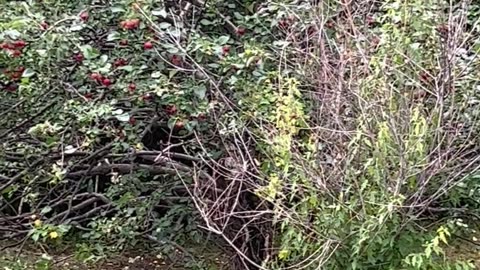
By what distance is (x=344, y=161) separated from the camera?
3.09 metres

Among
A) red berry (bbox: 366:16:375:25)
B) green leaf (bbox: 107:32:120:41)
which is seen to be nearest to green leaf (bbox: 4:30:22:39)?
green leaf (bbox: 107:32:120:41)

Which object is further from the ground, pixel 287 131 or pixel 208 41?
pixel 208 41

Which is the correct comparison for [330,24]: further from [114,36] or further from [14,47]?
[14,47]

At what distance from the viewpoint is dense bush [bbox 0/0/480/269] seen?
298 cm

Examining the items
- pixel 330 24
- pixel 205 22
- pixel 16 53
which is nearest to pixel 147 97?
pixel 205 22

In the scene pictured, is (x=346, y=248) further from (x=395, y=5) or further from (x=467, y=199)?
(x=395, y=5)

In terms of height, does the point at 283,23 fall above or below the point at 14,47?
below

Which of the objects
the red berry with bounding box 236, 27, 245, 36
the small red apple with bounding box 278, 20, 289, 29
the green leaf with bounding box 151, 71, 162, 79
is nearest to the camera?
the green leaf with bounding box 151, 71, 162, 79

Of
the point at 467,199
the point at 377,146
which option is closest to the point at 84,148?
the point at 377,146

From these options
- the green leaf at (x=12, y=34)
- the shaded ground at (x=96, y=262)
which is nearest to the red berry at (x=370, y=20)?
the green leaf at (x=12, y=34)

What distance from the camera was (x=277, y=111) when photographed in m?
3.04

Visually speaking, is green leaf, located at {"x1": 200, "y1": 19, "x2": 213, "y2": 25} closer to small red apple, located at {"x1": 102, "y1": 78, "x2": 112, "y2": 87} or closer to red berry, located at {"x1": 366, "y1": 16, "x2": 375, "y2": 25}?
small red apple, located at {"x1": 102, "y1": 78, "x2": 112, "y2": 87}

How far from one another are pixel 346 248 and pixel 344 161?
0.40m

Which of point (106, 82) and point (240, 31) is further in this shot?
point (240, 31)
